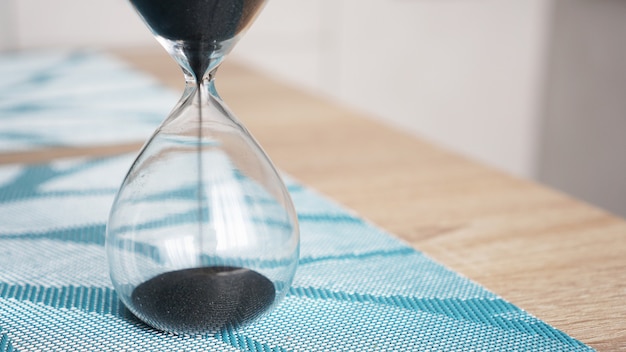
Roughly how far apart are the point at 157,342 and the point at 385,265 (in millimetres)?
185

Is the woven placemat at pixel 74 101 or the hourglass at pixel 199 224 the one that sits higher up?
the hourglass at pixel 199 224

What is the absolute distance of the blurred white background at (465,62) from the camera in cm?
216

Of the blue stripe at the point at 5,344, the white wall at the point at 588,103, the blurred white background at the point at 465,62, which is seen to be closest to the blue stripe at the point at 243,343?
the blue stripe at the point at 5,344

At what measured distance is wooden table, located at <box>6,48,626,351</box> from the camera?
50 cm

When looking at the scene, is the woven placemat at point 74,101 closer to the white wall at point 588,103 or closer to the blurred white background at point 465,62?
the blurred white background at point 465,62

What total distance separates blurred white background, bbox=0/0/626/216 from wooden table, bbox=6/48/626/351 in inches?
49.1

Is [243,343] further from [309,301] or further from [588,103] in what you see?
[588,103]

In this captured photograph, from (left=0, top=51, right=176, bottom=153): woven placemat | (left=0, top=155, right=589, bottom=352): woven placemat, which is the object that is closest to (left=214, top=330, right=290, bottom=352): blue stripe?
(left=0, top=155, right=589, bottom=352): woven placemat

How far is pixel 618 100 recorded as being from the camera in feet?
7.24

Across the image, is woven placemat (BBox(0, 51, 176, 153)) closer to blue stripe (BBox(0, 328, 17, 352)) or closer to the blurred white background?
blue stripe (BBox(0, 328, 17, 352))

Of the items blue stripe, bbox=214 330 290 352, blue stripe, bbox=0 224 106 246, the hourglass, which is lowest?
blue stripe, bbox=0 224 106 246

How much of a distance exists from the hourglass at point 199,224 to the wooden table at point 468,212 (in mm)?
163

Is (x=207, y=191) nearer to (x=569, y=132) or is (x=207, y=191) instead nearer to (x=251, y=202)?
(x=251, y=202)

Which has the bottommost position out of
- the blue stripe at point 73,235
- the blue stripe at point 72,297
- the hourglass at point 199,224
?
the blue stripe at point 73,235
